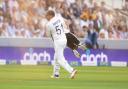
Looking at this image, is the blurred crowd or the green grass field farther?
the blurred crowd

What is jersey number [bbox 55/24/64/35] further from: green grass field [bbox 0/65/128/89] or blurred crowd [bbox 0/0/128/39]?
blurred crowd [bbox 0/0/128/39]

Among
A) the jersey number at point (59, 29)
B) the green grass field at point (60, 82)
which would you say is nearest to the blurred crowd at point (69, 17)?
the green grass field at point (60, 82)

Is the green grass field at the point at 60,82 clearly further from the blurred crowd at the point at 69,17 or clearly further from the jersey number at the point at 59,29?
the blurred crowd at the point at 69,17

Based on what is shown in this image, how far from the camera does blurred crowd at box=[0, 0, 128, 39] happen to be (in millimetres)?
26484

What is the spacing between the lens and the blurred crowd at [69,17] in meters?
26.5

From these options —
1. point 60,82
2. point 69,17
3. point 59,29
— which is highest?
point 59,29

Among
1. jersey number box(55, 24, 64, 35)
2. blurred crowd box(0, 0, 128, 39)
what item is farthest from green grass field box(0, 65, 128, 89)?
blurred crowd box(0, 0, 128, 39)

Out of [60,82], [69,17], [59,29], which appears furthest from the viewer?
[69,17]

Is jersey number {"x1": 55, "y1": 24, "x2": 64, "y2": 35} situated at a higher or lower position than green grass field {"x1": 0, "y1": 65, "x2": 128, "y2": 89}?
higher

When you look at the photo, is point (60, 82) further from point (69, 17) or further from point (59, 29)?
point (69, 17)

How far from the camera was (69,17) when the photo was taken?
26906 mm

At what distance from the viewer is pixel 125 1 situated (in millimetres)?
27016

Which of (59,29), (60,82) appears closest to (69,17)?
(59,29)

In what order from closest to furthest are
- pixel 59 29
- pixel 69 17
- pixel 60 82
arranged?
pixel 60 82, pixel 59 29, pixel 69 17
